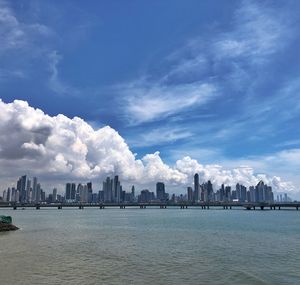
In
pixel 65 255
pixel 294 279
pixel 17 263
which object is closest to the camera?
pixel 294 279

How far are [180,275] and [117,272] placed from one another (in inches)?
288

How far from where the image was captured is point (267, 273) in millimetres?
40562

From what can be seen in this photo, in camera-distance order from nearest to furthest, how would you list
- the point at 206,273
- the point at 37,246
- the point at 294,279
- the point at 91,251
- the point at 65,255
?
1. the point at 294,279
2. the point at 206,273
3. the point at 65,255
4. the point at 91,251
5. the point at 37,246

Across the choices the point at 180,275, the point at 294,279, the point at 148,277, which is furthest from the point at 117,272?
the point at 294,279

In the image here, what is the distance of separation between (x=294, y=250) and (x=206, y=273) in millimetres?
25770

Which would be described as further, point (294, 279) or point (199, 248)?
point (199, 248)

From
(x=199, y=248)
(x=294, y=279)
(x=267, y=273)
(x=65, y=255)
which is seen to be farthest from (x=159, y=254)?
(x=294, y=279)

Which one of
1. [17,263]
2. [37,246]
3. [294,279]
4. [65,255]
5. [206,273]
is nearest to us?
[294,279]

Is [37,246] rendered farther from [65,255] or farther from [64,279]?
[64,279]

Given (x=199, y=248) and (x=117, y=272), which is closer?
(x=117, y=272)

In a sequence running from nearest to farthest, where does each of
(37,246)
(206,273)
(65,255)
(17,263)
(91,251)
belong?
(206,273) < (17,263) < (65,255) < (91,251) < (37,246)

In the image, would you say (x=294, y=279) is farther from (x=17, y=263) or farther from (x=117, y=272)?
(x=17, y=263)

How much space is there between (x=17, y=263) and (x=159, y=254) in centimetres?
2029

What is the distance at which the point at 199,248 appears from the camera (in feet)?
200
